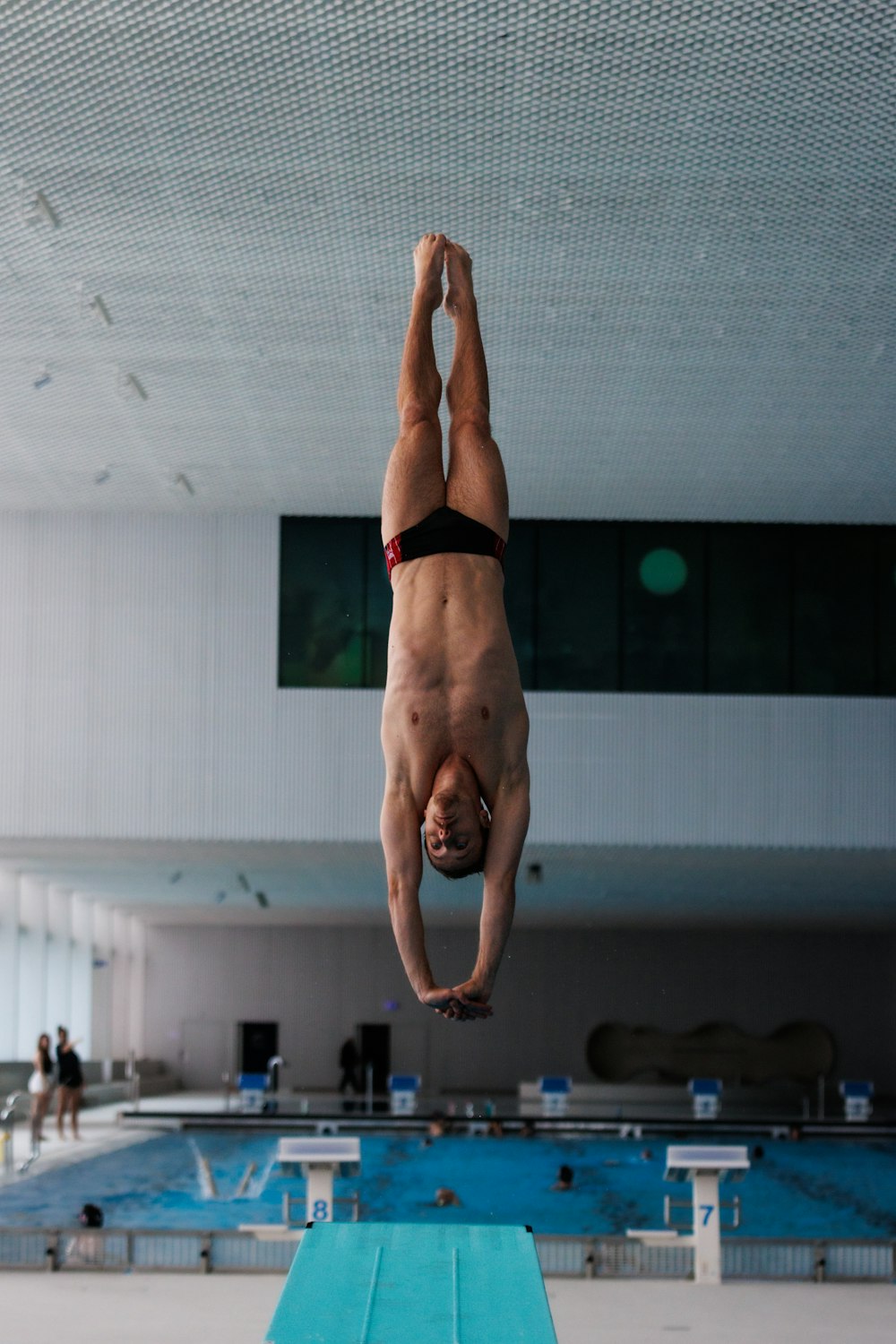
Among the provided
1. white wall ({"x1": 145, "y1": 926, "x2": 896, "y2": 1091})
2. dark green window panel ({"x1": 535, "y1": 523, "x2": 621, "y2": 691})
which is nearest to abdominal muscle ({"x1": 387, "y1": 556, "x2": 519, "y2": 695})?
dark green window panel ({"x1": 535, "y1": 523, "x2": 621, "y2": 691})

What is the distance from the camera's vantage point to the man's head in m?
5.07

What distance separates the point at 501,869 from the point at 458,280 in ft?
7.90

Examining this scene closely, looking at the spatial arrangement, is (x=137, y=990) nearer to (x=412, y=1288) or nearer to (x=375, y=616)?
(x=375, y=616)

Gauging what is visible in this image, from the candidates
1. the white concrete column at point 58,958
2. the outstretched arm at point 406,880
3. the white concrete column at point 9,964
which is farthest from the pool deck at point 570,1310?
the white concrete column at point 58,958

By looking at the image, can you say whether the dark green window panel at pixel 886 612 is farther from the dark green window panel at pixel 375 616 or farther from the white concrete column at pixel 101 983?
the white concrete column at pixel 101 983

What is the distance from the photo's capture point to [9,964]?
2888cm

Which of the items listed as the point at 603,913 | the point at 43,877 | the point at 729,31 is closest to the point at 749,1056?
the point at 603,913

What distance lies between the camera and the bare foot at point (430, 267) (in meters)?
5.82

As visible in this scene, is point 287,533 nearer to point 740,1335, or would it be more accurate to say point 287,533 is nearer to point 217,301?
point 217,301

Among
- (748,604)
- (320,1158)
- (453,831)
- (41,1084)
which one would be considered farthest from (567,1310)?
(41,1084)

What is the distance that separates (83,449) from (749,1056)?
2514 centimetres

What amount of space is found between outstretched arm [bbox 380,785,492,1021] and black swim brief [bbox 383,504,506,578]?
0.99 meters

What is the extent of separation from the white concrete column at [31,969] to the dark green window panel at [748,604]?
17038mm

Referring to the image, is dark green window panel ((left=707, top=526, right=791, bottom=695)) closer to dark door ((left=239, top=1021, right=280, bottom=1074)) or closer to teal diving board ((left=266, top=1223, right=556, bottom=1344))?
teal diving board ((left=266, top=1223, right=556, bottom=1344))
